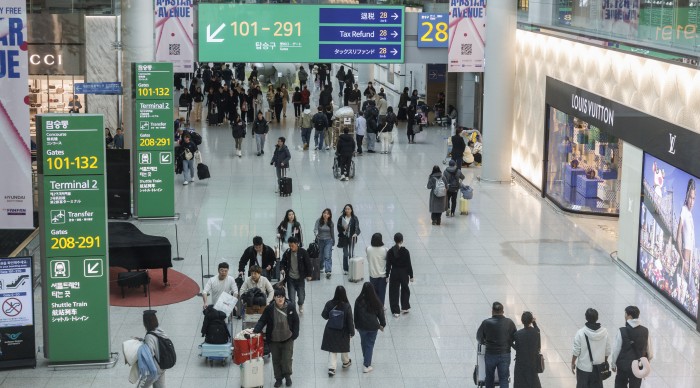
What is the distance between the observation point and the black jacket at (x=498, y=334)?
12.5 metres

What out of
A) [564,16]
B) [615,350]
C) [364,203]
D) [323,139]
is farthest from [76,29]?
[615,350]

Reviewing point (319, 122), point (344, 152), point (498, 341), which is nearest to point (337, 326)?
point (498, 341)

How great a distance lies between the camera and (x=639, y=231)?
18578mm

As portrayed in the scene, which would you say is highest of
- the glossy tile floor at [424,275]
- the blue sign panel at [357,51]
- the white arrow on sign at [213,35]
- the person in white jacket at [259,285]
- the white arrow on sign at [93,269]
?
the white arrow on sign at [213,35]

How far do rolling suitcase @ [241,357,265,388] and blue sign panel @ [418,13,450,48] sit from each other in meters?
16.5

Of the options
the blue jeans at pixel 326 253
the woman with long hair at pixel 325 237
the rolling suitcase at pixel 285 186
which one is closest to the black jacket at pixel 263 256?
the woman with long hair at pixel 325 237

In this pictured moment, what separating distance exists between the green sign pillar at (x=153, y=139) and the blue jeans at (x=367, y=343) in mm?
9628

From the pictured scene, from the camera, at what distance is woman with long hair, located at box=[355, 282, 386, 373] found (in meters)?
13.6

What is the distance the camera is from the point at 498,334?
12477mm

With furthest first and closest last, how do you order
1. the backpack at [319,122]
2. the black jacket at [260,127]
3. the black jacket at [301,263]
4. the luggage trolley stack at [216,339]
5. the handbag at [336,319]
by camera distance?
the backpack at [319,122], the black jacket at [260,127], the black jacket at [301,263], the luggage trolley stack at [216,339], the handbag at [336,319]

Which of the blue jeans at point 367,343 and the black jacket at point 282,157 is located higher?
the black jacket at point 282,157

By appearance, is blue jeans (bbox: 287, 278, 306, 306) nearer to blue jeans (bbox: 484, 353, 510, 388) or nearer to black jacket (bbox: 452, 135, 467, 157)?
blue jeans (bbox: 484, 353, 510, 388)

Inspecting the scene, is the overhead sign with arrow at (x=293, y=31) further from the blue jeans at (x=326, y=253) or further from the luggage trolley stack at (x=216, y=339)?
the luggage trolley stack at (x=216, y=339)

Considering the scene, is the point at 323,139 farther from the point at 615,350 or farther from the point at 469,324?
the point at 615,350
